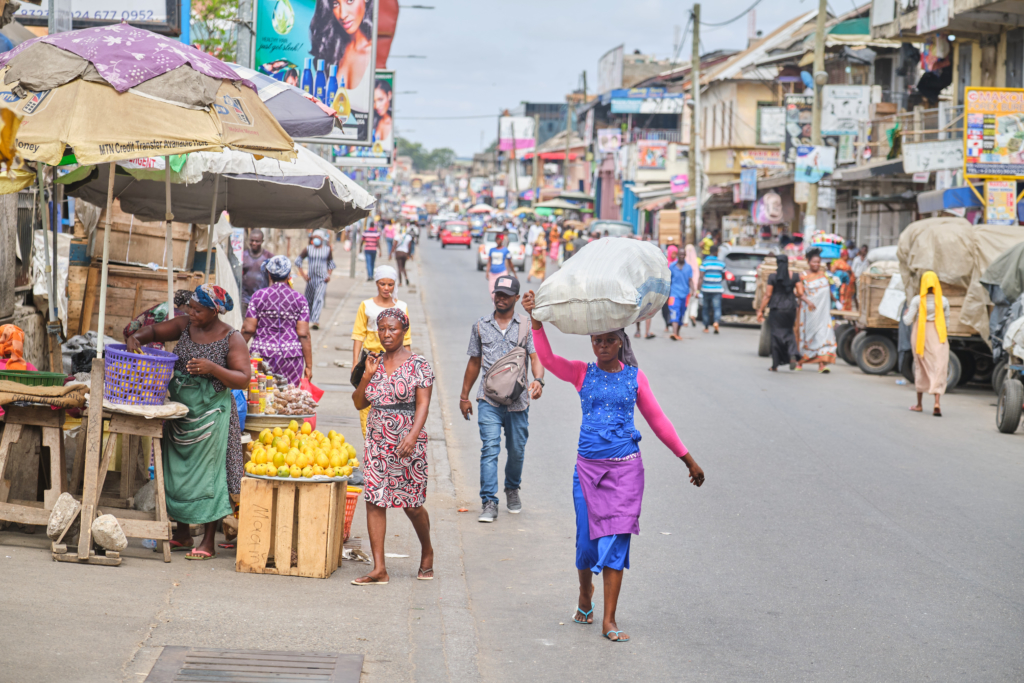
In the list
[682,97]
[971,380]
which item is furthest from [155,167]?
[682,97]

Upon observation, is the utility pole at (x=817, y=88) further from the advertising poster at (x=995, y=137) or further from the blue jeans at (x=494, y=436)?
the blue jeans at (x=494, y=436)

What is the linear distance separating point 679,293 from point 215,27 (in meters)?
10.9

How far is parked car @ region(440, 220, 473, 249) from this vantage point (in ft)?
229

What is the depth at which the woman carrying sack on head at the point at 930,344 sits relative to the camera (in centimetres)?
1380

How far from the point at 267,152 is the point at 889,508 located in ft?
18.3

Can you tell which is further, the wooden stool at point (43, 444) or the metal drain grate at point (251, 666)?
the wooden stool at point (43, 444)

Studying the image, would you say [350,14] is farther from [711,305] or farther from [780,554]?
[711,305]

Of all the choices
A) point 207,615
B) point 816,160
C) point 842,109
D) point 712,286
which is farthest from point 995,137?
point 207,615

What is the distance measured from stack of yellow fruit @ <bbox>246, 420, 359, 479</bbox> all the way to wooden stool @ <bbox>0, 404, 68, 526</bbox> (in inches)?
44.9

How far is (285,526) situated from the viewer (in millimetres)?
6570

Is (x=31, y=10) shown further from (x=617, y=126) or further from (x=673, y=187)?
(x=617, y=126)

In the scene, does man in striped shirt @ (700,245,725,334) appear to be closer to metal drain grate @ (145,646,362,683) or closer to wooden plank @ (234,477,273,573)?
wooden plank @ (234,477,273,573)

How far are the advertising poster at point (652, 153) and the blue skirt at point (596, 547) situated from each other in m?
56.6

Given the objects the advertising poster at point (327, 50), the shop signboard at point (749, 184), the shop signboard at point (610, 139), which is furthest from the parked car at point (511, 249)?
the advertising poster at point (327, 50)
